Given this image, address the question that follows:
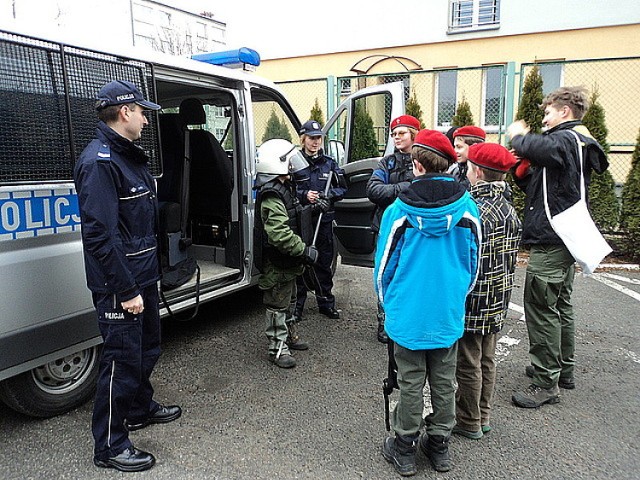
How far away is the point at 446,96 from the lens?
425 inches

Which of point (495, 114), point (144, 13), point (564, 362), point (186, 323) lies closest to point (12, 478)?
point (186, 323)

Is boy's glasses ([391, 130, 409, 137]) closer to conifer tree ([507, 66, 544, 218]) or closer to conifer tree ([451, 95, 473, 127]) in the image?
conifer tree ([507, 66, 544, 218])

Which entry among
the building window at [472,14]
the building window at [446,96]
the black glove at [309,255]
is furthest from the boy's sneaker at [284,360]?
the building window at [472,14]

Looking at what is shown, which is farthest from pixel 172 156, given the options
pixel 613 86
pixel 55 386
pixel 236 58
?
pixel 613 86

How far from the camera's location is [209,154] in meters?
4.77

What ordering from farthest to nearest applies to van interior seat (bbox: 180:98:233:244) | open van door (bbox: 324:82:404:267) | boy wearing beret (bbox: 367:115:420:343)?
open van door (bbox: 324:82:404:267) → van interior seat (bbox: 180:98:233:244) → boy wearing beret (bbox: 367:115:420:343)

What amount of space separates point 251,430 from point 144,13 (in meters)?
16.3

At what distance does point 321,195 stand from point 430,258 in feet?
6.79

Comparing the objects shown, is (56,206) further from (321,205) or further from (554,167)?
(554,167)

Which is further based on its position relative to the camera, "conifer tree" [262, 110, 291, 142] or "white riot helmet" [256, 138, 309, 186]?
"conifer tree" [262, 110, 291, 142]

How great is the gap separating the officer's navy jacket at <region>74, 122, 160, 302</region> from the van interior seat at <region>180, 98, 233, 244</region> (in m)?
2.06

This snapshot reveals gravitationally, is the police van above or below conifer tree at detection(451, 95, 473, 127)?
below

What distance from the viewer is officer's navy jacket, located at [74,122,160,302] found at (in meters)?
2.39

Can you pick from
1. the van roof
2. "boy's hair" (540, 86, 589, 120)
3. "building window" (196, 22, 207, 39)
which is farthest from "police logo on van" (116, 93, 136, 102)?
"building window" (196, 22, 207, 39)
